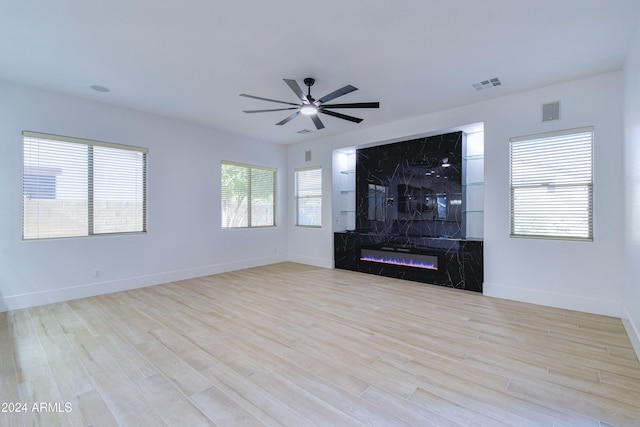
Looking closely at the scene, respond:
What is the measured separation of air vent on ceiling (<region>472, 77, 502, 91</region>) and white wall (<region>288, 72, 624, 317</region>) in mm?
588

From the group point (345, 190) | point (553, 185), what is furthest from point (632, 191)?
point (345, 190)

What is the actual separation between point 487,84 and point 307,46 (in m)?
2.59

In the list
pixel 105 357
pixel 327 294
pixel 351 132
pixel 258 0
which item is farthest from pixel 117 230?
pixel 351 132

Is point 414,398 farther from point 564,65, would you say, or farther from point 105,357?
point 564,65

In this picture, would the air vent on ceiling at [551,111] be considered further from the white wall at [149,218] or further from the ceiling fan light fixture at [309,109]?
the white wall at [149,218]

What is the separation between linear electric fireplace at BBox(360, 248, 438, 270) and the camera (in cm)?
520

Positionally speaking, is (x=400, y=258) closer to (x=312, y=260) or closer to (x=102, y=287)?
(x=312, y=260)

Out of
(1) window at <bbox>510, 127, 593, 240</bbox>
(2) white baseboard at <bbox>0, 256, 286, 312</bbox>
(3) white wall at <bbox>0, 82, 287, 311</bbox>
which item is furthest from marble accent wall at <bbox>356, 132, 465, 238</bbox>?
(2) white baseboard at <bbox>0, 256, 286, 312</bbox>

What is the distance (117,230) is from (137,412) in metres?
3.82

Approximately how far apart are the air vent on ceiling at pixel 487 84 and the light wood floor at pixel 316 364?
3053 millimetres

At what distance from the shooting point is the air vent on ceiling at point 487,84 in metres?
3.82

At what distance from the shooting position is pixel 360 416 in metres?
1.86

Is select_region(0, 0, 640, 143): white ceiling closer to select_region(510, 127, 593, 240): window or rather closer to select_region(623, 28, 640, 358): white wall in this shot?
select_region(623, 28, 640, 358): white wall

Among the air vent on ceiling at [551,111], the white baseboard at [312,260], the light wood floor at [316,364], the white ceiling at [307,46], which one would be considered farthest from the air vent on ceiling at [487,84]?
the white baseboard at [312,260]
